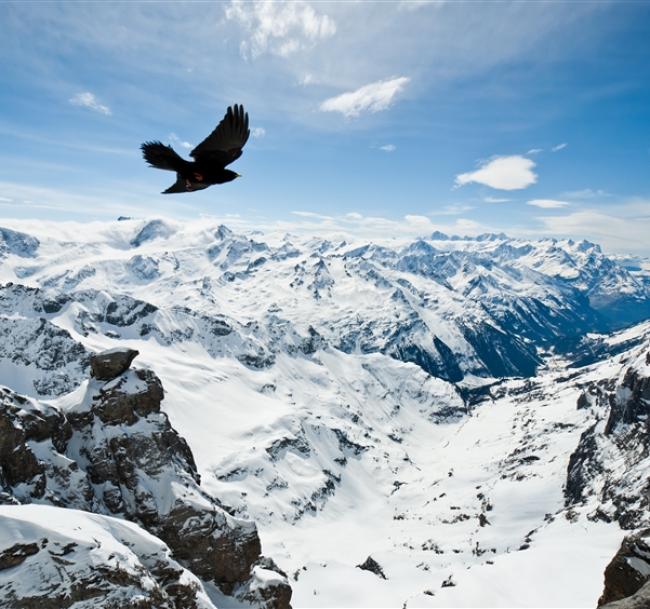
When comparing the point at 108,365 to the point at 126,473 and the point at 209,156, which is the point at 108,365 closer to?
the point at 126,473

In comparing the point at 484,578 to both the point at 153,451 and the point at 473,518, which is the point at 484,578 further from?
the point at 473,518

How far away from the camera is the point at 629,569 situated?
21109 mm

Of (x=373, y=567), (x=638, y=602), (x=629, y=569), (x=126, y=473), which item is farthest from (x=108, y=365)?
(x=373, y=567)

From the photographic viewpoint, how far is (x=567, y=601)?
5747 centimetres

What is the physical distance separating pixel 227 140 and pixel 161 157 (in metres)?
1.31

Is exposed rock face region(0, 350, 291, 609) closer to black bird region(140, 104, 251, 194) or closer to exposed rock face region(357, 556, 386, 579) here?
black bird region(140, 104, 251, 194)

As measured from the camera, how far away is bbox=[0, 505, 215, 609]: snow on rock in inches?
803

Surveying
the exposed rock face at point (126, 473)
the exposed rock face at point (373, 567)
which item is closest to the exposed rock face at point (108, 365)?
the exposed rock face at point (126, 473)

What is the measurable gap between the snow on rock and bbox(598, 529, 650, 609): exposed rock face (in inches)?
834

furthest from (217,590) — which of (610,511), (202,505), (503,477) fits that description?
(503,477)

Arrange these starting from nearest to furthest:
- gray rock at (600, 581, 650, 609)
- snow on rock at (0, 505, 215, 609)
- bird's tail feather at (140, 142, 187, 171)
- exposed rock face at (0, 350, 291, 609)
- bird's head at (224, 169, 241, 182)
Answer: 1. bird's tail feather at (140, 142, 187, 171)
2. bird's head at (224, 169, 241, 182)
3. gray rock at (600, 581, 650, 609)
4. snow on rock at (0, 505, 215, 609)
5. exposed rock face at (0, 350, 291, 609)

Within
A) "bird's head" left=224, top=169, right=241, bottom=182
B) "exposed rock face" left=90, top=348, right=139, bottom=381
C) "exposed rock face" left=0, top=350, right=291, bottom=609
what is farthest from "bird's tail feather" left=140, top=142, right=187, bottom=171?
"exposed rock face" left=90, top=348, right=139, bottom=381

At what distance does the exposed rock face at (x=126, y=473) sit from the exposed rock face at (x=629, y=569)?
1142 inches

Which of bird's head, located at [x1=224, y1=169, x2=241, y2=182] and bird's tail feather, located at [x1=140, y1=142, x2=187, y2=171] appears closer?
bird's tail feather, located at [x1=140, y1=142, x2=187, y2=171]
